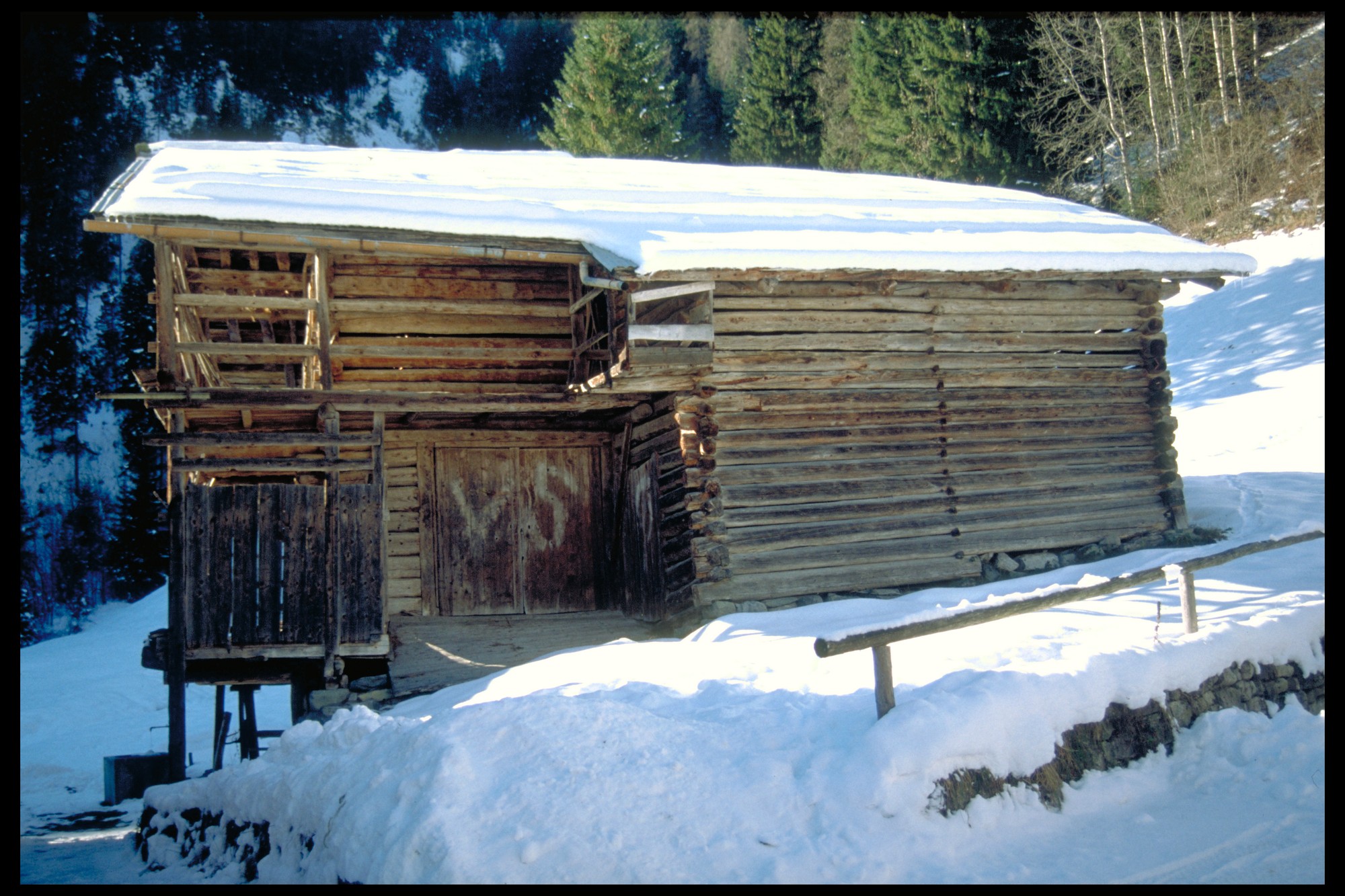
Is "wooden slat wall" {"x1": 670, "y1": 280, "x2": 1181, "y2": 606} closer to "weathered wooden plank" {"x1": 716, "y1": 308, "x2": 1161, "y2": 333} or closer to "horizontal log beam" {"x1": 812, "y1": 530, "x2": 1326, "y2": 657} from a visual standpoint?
"weathered wooden plank" {"x1": 716, "y1": 308, "x2": 1161, "y2": 333}

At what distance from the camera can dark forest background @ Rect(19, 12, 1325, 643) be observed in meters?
23.6

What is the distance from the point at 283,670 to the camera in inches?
373

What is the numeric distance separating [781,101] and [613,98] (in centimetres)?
775

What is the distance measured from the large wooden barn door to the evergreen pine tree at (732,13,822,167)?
90.5ft

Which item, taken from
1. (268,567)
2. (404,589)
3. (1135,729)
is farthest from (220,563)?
(1135,729)

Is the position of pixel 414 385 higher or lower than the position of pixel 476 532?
higher

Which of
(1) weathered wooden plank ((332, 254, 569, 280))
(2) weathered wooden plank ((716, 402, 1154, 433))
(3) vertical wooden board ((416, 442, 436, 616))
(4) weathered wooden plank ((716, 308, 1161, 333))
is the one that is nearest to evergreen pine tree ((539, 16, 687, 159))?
(3) vertical wooden board ((416, 442, 436, 616))

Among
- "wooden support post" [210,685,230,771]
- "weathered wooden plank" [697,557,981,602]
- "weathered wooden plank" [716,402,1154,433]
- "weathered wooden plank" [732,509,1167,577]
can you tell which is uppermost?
"weathered wooden plank" [716,402,1154,433]

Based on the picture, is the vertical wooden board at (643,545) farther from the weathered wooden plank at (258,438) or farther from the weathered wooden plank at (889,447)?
the weathered wooden plank at (258,438)

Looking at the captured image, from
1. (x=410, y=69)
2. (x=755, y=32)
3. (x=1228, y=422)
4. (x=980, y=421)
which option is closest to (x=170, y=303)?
(x=980, y=421)

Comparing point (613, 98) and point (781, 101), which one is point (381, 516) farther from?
point (781, 101)

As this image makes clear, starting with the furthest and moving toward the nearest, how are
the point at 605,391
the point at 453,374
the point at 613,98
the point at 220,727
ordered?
the point at 613,98
the point at 220,727
the point at 453,374
the point at 605,391

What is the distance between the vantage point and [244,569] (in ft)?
30.2

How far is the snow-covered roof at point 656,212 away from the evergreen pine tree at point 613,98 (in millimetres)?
20016
